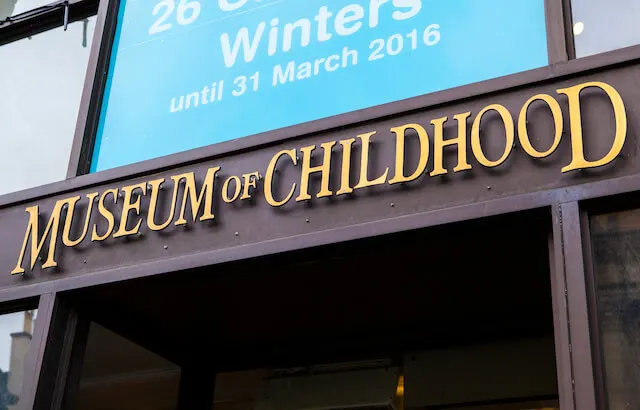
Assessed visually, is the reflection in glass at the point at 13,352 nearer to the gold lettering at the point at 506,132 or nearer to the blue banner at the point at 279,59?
the blue banner at the point at 279,59

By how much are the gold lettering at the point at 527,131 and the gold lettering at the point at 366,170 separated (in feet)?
2.29

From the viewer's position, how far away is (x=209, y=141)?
5559 millimetres

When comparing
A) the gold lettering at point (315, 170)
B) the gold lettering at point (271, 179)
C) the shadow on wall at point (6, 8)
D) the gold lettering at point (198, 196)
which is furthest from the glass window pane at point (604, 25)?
the shadow on wall at point (6, 8)

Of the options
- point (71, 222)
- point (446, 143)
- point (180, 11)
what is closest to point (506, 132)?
point (446, 143)

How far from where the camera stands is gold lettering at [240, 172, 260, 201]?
16.4 ft

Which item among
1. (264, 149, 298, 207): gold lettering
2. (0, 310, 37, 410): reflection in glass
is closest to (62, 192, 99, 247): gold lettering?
(0, 310, 37, 410): reflection in glass

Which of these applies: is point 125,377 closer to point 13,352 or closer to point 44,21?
point 13,352

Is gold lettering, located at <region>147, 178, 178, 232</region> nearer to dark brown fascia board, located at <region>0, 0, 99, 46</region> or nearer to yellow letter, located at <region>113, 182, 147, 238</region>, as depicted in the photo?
yellow letter, located at <region>113, 182, 147, 238</region>

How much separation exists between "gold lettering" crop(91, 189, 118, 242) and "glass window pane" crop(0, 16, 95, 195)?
80cm

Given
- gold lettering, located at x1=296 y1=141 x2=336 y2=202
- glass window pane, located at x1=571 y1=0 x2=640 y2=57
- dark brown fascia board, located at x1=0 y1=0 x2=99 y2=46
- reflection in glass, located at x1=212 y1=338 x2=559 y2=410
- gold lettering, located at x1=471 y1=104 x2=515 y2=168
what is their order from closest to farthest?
gold lettering, located at x1=471 y1=104 x2=515 y2=168 → glass window pane, located at x1=571 y1=0 x2=640 y2=57 → gold lettering, located at x1=296 y1=141 x2=336 y2=202 → reflection in glass, located at x1=212 y1=338 x2=559 y2=410 → dark brown fascia board, located at x1=0 y1=0 x2=99 y2=46

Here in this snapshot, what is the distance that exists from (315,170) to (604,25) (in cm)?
165

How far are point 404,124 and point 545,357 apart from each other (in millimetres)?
1976

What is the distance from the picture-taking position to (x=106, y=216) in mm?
5379

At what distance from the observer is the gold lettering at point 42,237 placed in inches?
214
